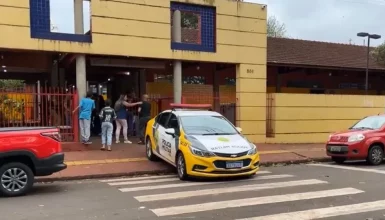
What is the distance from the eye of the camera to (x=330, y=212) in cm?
662

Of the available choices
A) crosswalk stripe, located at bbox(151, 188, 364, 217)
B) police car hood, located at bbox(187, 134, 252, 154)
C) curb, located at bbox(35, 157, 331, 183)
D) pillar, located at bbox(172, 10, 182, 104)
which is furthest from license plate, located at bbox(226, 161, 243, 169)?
pillar, located at bbox(172, 10, 182, 104)

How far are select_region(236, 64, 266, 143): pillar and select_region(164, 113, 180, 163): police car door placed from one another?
19.0ft

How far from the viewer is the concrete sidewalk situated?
1059cm

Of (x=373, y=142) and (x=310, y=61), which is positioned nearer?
(x=373, y=142)

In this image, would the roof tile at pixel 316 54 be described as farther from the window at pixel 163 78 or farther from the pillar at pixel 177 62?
the pillar at pixel 177 62

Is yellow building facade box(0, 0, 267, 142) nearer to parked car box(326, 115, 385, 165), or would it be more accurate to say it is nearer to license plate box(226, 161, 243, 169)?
parked car box(326, 115, 385, 165)

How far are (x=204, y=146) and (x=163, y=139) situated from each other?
2.03 metres

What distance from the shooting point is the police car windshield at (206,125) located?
10094 mm

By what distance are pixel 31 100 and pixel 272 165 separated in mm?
7651

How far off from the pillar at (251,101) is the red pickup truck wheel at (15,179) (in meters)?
9.58

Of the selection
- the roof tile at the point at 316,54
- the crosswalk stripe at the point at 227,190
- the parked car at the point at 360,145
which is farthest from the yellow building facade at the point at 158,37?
the crosswalk stripe at the point at 227,190

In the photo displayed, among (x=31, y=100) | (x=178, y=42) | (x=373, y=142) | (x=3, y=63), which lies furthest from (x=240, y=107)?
(x=3, y=63)

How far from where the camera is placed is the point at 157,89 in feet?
67.6

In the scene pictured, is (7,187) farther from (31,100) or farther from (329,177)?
(329,177)
